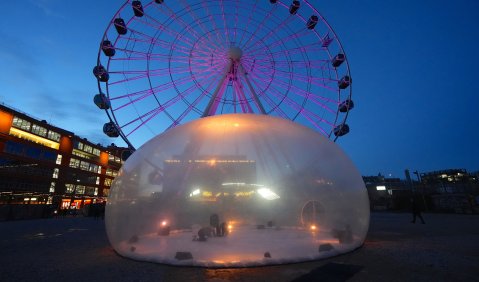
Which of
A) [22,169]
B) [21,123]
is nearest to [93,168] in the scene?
[22,169]

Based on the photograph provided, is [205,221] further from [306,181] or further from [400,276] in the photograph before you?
[400,276]

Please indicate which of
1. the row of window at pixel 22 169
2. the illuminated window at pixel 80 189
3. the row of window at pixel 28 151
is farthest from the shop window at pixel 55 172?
the illuminated window at pixel 80 189

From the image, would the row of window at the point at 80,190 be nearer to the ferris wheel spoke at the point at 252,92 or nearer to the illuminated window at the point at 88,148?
the illuminated window at the point at 88,148

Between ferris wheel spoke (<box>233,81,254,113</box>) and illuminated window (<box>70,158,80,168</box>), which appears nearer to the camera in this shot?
ferris wheel spoke (<box>233,81,254,113</box>)

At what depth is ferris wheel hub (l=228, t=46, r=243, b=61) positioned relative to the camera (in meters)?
17.4

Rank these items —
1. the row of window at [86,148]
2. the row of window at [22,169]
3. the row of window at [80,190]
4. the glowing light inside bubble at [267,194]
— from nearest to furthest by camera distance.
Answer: the glowing light inside bubble at [267,194] → the row of window at [22,169] → the row of window at [80,190] → the row of window at [86,148]

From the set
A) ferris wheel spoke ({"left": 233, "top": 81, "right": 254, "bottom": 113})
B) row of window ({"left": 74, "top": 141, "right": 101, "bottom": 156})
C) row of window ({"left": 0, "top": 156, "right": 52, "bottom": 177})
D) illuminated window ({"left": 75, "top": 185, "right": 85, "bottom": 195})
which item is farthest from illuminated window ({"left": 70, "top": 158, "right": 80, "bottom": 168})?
ferris wheel spoke ({"left": 233, "top": 81, "right": 254, "bottom": 113})

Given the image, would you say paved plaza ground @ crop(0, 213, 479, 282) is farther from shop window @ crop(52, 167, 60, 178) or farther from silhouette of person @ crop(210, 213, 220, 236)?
shop window @ crop(52, 167, 60, 178)

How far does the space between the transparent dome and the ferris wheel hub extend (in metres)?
9.98

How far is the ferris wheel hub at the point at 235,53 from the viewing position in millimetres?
17409

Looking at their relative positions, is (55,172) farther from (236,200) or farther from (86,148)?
(236,200)

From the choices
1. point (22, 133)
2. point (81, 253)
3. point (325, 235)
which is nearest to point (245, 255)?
point (325, 235)

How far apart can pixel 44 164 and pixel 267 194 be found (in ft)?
184

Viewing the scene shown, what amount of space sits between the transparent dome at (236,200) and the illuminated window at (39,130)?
53463mm
